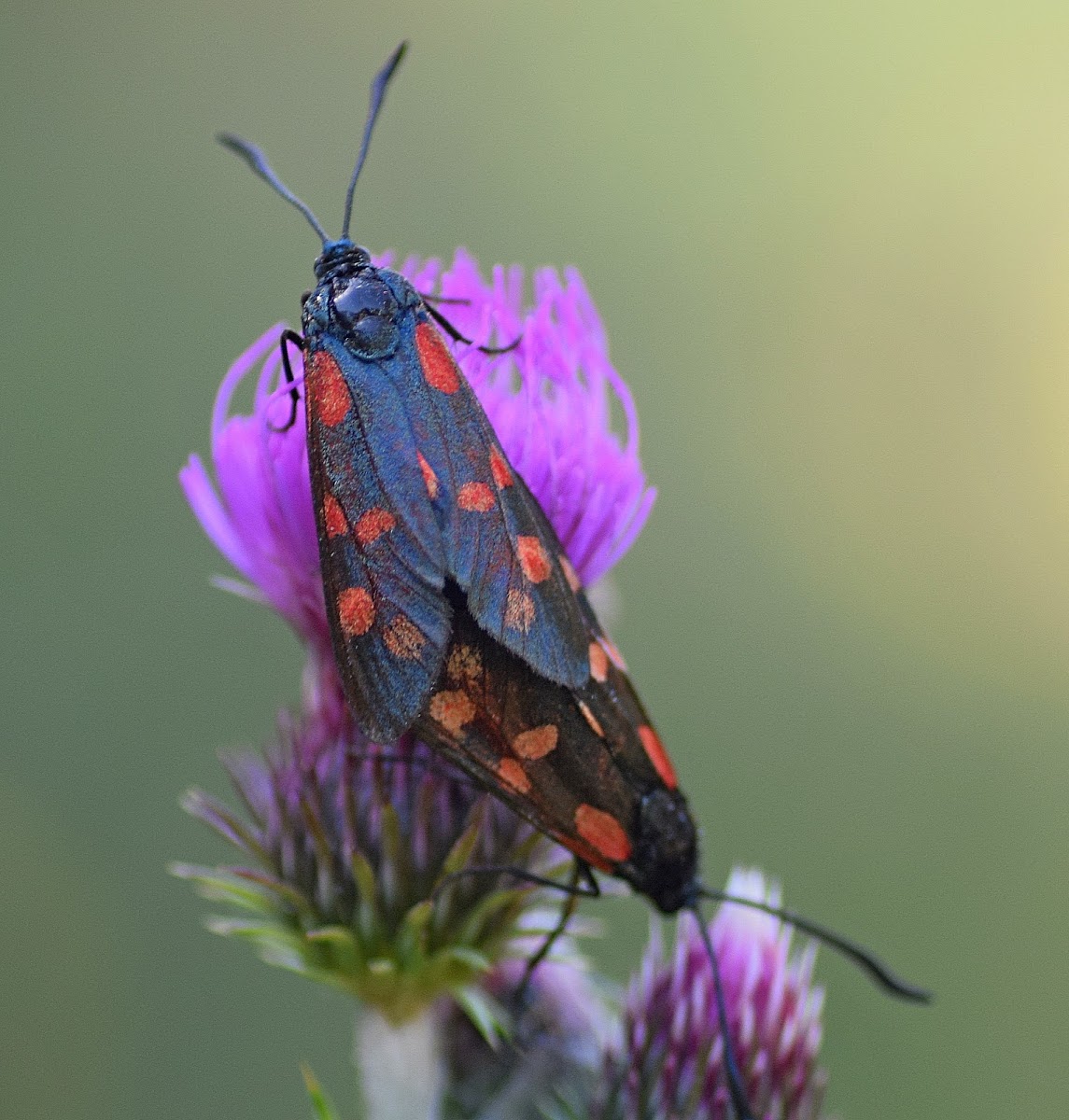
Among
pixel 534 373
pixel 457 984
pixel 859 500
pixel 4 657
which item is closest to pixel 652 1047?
Result: pixel 457 984

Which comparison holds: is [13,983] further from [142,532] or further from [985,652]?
[985,652]

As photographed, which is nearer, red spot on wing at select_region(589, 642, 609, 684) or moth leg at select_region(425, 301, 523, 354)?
red spot on wing at select_region(589, 642, 609, 684)

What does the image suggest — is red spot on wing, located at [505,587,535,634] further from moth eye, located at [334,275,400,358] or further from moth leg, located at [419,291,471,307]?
moth leg, located at [419,291,471,307]

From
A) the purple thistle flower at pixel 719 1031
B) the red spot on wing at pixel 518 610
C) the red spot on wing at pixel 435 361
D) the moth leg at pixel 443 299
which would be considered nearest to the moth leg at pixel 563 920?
the purple thistle flower at pixel 719 1031

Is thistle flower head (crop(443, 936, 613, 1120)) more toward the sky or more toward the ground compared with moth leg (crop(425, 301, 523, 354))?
more toward the ground

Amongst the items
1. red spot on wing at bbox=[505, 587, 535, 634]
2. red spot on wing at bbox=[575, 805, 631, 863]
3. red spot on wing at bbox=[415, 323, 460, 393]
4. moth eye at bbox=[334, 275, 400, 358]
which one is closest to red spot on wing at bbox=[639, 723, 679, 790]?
red spot on wing at bbox=[575, 805, 631, 863]

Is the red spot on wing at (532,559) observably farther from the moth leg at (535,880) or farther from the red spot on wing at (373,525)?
the moth leg at (535,880)

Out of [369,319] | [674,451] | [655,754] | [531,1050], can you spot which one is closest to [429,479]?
[369,319]
